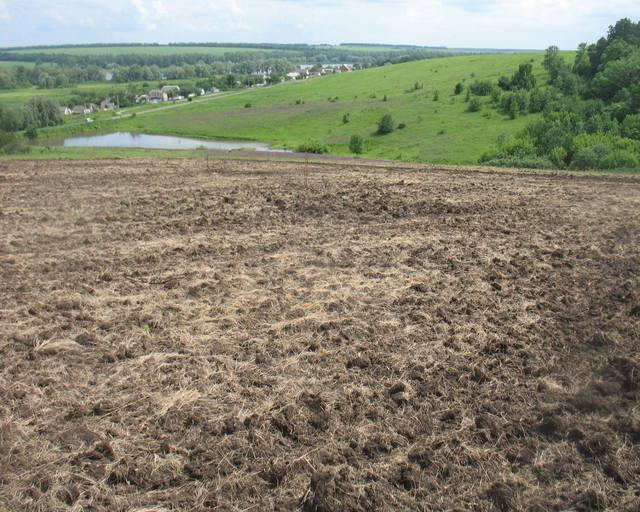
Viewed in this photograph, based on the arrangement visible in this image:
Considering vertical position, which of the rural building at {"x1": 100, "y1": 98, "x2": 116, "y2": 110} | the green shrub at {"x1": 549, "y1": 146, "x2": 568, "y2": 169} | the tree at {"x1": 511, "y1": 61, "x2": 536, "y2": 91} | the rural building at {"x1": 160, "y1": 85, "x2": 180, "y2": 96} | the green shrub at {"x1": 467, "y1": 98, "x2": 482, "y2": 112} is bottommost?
the rural building at {"x1": 100, "y1": 98, "x2": 116, "y2": 110}

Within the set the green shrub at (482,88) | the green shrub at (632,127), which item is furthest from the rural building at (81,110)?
the green shrub at (632,127)

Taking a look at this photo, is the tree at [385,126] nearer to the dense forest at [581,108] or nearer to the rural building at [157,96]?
the dense forest at [581,108]

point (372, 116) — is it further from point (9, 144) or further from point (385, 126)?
point (9, 144)

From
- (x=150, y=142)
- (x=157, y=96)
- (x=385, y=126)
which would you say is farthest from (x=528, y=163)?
(x=157, y=96)

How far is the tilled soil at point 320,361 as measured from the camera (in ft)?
16.8

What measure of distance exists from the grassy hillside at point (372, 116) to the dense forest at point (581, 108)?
127 inches

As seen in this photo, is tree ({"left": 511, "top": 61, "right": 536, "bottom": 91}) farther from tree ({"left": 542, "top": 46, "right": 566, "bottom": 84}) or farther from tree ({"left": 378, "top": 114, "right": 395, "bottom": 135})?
tree ({"left": 378, "top": 114, "right": 395, "bottom": 135})

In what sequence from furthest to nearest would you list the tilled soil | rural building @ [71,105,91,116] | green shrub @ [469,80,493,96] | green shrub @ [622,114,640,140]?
rural building @ [71,105,91,116] → green shrub @ [469,80,493,96] → green shrub @ [622,114,640,140] → the tilled soil

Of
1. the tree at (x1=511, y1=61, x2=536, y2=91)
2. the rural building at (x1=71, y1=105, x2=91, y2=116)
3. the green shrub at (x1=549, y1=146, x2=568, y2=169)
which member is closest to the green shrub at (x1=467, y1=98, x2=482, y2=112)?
the tree at (x1=511, y1=61, x2=536, y2=91)

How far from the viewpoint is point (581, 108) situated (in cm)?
4225

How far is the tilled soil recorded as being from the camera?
512 centimetres

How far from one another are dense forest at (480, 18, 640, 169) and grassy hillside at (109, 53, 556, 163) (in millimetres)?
3236

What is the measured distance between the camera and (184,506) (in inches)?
190

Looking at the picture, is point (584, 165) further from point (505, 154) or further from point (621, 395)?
point (621, 395)
